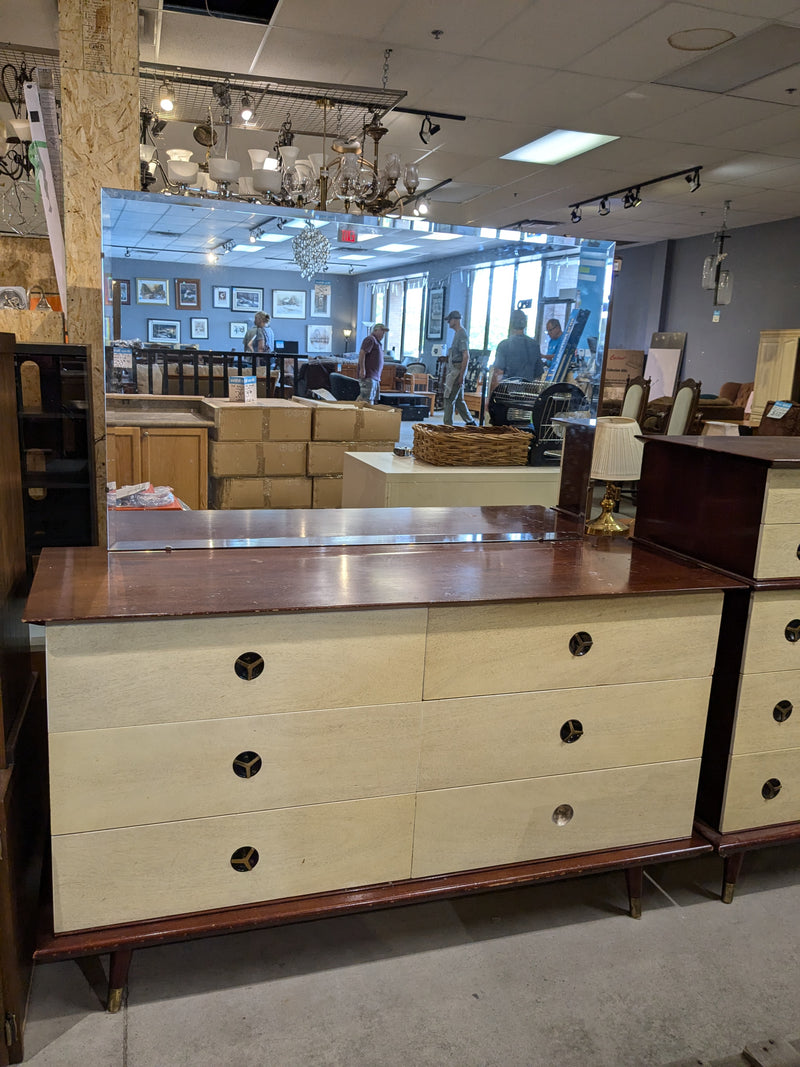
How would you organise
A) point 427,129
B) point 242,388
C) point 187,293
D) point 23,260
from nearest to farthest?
point 187,293 < point 242,388 < point 23,260 < point 427,129

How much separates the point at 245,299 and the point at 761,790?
1839mm

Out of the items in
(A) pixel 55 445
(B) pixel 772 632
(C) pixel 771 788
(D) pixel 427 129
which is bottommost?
(C) pixel 771 788

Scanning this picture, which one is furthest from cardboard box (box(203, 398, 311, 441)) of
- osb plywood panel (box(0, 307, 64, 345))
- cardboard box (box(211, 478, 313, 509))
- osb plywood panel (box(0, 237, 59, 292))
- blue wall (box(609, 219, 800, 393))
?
blue wall (box(609, 219, 800, 393))

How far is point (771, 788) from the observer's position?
6.86ft

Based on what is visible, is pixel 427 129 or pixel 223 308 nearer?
pixel 223 308

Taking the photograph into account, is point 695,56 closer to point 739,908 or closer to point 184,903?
point 739,908

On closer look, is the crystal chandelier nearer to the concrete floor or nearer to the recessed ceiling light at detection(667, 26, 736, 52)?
the concrete floor

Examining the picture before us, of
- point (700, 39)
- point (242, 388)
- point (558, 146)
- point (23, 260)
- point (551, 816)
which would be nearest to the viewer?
point (551, 816)

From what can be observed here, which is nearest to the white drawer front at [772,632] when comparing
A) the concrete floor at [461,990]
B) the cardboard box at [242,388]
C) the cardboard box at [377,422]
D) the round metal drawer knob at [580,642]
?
the round metal drawer knob at [580,642]

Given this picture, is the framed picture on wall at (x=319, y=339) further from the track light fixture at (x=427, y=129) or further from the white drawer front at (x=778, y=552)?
the track light fixture at (x=427, y=129)

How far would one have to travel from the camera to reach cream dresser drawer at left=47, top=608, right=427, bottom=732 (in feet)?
4.86

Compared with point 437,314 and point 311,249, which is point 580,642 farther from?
point 311,249

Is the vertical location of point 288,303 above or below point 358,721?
above

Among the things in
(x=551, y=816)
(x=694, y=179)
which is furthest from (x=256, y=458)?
(x=694, y=179)
